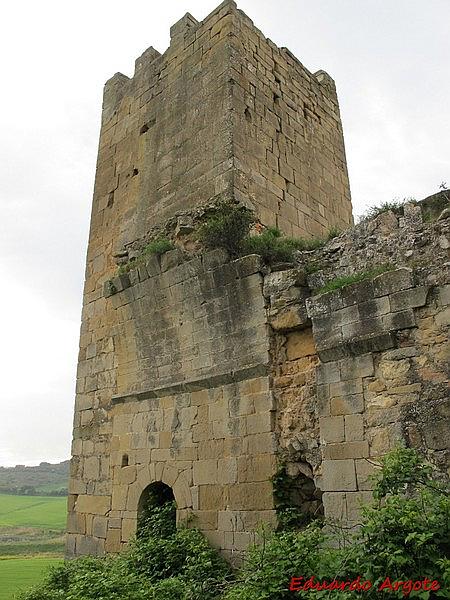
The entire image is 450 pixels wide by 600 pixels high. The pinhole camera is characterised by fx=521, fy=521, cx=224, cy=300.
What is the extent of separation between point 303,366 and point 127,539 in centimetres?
359

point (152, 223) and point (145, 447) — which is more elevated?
point (152, 223)

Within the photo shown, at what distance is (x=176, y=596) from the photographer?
17.1ft

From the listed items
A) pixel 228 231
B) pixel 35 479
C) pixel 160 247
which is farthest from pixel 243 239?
pixel 35 479

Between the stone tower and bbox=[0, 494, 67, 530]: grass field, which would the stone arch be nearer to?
the stone tower

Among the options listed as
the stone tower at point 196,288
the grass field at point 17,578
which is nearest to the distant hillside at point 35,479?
the grass field at point 17,578

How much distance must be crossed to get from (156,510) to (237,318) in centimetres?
284

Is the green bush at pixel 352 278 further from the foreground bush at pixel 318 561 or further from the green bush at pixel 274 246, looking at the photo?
the foreground bush at pixel 318 561

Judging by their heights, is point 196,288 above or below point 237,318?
above

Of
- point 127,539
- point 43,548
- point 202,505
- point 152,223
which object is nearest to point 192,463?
point 202,505

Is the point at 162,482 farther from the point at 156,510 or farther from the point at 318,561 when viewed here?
the point at 318,561

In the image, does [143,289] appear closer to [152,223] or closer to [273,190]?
[152,223]

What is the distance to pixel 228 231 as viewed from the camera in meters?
6.97

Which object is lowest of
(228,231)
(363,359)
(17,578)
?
(17,578)

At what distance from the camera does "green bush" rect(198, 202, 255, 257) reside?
22.8ft
